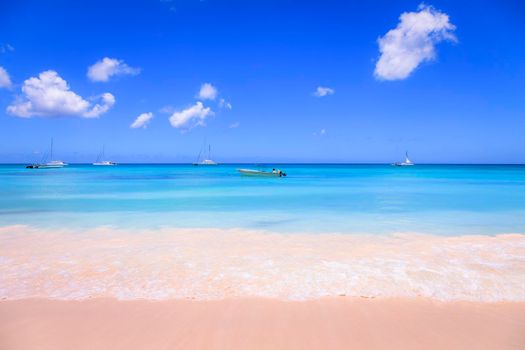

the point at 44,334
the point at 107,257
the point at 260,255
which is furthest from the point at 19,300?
the point at 260,255

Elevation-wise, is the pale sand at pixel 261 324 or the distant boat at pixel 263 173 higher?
the distant boat at pixel 263 173

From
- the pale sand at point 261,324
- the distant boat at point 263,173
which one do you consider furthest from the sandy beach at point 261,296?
the distant boat at point 263,173

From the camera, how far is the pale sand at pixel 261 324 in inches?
142

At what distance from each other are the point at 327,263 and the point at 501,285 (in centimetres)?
277

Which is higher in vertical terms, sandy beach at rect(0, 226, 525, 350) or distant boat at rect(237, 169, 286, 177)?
distant boat at rect(237, 169, 286, 177)

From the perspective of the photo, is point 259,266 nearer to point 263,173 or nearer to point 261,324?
point 261,324

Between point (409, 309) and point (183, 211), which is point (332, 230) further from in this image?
point (183, 211)

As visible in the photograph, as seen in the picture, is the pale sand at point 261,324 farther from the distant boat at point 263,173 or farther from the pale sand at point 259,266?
the distant boat at point 263,173

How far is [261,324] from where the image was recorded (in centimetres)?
401

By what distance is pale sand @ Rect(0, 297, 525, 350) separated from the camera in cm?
361

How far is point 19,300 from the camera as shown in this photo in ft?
15.2

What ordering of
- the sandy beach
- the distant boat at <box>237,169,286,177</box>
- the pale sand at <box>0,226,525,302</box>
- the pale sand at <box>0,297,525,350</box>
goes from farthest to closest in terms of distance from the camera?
the distant boat at <box>237,169,286,177</box> → the pale sand at <box>0,226,525,302</box> → the sandy beach → the pale sand at <box>0,297,525,350</box>

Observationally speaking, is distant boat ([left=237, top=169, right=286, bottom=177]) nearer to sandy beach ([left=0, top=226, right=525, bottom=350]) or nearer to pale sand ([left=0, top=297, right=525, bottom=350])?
sandy beach ([left=0, top=226, right=525, bottom=350])

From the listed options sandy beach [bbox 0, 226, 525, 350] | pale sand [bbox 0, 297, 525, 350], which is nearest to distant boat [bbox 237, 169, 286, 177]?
sandy beach [bbox 0, 226, 525, 350]
